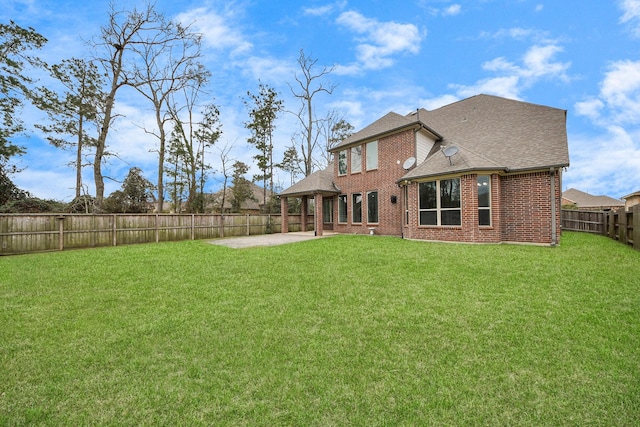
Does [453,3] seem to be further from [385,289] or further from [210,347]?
[210,347]


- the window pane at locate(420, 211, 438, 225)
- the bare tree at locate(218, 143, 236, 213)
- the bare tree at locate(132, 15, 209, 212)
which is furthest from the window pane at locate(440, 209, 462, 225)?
the bare tree at locate(218, 143, 236, 213)

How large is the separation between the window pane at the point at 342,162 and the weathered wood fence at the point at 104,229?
21.5 ft

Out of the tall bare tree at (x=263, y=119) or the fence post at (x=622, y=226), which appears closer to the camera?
the fence post at (x=622, y=226)

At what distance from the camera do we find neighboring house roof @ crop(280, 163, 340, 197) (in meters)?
15.6

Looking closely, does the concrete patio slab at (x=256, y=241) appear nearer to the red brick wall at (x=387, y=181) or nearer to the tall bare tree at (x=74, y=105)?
the red brick wall at (x=387, y=181)

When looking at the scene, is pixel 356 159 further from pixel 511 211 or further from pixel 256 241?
pixel 511 211

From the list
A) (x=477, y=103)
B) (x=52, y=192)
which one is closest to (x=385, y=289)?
(x=477, y=103)

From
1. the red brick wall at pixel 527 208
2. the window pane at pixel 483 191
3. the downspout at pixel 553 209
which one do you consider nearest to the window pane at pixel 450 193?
the window pane at pixel 483 191

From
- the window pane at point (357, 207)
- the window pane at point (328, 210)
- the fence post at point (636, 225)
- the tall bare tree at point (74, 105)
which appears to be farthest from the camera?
the window pane at point (328, 210)

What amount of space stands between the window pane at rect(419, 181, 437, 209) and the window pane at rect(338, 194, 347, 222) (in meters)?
5.31

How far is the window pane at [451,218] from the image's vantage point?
10.6 meters

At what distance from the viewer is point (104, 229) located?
39.8 ft

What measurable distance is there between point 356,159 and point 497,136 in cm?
695

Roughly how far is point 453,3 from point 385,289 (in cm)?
1288
